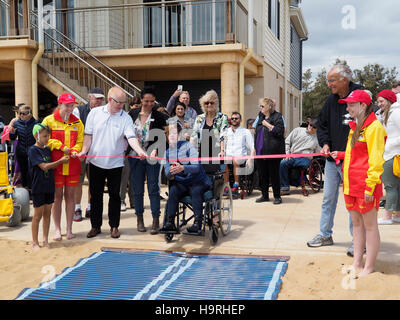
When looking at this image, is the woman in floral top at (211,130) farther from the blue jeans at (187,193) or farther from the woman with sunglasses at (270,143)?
the woman with sunglasses at (270,143)

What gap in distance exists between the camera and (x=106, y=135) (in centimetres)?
593

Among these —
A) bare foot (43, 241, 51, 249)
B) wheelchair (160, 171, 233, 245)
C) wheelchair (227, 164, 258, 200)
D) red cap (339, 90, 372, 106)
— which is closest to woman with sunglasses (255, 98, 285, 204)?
wheelchair (227, 164, 258, 200)

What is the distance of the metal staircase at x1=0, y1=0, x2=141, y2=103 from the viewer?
12.2m

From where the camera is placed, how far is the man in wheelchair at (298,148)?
986 cm

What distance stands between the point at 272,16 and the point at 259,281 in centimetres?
1594

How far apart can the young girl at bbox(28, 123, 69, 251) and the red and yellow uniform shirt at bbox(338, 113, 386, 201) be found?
10.9 ft

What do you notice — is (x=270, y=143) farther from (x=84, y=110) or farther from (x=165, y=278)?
(x=165, y=278)

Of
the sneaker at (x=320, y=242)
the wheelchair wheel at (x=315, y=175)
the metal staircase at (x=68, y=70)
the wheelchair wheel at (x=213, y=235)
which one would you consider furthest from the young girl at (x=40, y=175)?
the metal staircase at (x=68, y=70)

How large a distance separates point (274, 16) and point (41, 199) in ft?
51.6

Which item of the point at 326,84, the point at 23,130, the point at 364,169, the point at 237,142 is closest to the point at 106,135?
the point at 23,130

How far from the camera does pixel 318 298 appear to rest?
389 centimetres

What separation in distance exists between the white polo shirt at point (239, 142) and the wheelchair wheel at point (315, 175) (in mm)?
1792

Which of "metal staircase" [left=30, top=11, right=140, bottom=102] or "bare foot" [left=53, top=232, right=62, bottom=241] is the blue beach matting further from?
"metal staircase" [left=30, top=11, right=140, bottom=102]

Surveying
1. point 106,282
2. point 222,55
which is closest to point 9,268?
point 106,282
